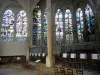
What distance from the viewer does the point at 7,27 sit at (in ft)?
76.5

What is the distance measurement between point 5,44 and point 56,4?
10.4 m

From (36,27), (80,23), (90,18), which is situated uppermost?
(90,18)

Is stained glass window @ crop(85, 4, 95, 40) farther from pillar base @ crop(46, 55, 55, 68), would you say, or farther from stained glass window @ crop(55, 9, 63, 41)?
pillar base @ crop(46, 55, 55, 68)

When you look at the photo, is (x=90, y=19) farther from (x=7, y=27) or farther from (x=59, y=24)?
(x=7, y=27)

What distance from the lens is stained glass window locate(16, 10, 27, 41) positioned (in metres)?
23.2

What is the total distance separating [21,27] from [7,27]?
7.51 feet

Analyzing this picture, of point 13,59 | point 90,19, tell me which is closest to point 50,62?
point 13,59

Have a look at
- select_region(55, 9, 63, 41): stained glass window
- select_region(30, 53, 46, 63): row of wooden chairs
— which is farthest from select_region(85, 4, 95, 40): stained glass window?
select_region(30, 53, 46, 63): row of wooden chairs

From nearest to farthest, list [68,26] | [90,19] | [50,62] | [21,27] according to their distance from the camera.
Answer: [50,62] < [90,19] < [68,26] < [21,27]

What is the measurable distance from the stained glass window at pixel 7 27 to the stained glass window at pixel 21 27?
0.99 metres

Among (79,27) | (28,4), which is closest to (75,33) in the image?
(79,27)

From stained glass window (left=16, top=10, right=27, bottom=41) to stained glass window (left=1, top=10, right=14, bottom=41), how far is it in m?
0.99

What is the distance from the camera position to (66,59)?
12883mm

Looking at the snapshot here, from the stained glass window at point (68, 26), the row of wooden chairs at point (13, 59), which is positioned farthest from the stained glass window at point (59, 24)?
the row of wooden chairs at point (13, 59)
